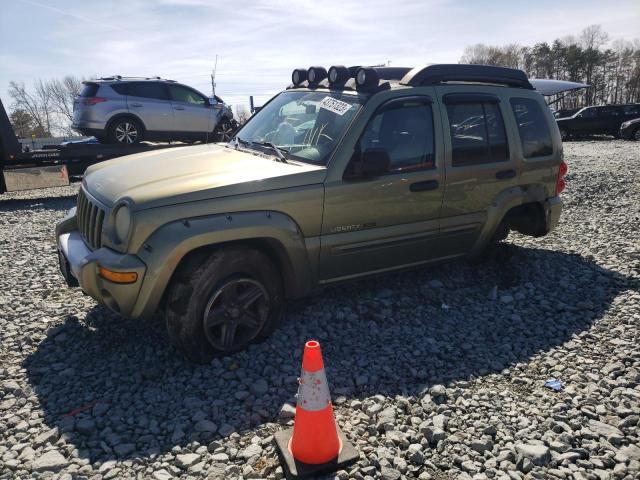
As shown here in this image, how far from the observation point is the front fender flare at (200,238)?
126 inches

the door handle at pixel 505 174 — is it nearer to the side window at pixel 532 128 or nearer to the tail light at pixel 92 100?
the side window at pixel 532 128

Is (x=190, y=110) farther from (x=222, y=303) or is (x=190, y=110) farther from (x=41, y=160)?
(x=222, y=303)

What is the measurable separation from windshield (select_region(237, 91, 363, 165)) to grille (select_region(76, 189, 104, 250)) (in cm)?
144

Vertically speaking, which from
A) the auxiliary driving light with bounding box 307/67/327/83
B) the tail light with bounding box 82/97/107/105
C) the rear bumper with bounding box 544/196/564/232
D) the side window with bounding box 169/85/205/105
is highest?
the side window with bounding box 169/85/205/105

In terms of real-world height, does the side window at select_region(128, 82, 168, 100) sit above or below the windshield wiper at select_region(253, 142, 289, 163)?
above

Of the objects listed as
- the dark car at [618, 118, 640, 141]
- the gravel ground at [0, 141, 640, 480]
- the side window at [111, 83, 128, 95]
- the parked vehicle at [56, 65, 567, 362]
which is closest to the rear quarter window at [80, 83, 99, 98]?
the side window at [111, 83, 128, 95]

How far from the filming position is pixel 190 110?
40.8 feet

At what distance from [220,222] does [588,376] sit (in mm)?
2755

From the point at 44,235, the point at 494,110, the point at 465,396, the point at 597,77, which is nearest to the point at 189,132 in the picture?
the point at 44,235

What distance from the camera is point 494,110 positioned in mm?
4789

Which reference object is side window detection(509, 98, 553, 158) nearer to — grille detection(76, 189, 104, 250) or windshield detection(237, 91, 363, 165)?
windshield detection(237, 91, 363, 165)

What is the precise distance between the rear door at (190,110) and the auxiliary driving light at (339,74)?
8.60 meters

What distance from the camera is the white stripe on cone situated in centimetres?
258

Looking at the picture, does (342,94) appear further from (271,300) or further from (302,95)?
(271,300)
